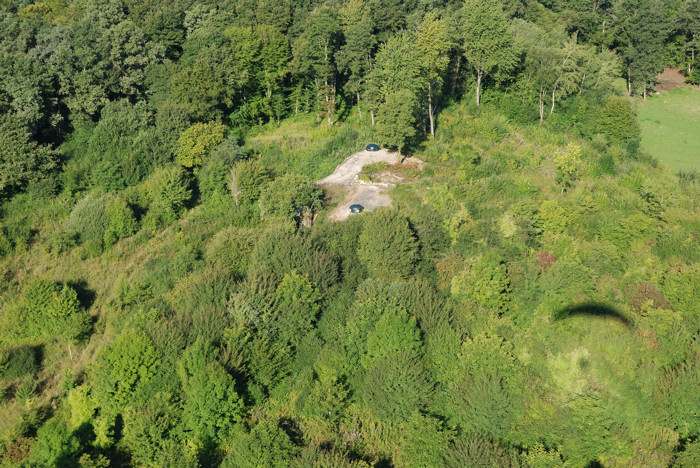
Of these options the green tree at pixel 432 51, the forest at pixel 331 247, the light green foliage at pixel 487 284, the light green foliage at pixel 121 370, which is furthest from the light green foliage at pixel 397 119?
the light green foliage at pixel 121 370

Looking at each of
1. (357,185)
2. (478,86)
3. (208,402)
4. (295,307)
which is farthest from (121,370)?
(478,86)

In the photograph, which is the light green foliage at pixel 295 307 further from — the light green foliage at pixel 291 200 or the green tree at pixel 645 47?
the green tree at pixel 645 47

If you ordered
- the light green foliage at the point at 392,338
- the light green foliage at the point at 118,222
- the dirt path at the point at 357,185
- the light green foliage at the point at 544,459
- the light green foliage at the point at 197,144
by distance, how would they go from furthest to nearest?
the light green foliage at the point at 197,144 → the light green foliage at the point at 118,222 → the dirt path at the point at 357,185 → the light green foliage at the point at 392,338 → the light green foliage at the point at 544,459

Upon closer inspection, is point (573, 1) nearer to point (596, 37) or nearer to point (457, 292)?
point (596, 37)

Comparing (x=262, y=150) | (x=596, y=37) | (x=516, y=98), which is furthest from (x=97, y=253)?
(x=596, y=37)

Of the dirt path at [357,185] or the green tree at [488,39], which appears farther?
the green tree at [488,39]

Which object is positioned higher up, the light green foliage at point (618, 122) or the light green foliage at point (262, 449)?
the light green foliage at point (618, 122)

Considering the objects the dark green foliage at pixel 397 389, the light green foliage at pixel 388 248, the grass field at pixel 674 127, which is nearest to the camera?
the dark green foliage at pixel 397 389

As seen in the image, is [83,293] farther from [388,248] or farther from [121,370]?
[388,248]
